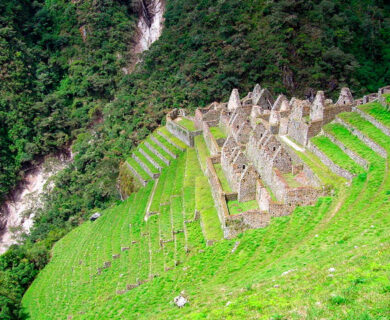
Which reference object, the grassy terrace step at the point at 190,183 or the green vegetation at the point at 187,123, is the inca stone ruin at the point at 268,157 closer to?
the grassy terrace step at the point at 190,183

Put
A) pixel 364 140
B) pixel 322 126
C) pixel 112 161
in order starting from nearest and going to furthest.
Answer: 1. pixel 364 140
2. pixel 322 126
3. pixel 112 161

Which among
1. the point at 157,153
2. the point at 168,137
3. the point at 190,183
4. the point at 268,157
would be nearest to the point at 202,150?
the point at 190,183

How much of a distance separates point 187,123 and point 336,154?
20595 millimetres

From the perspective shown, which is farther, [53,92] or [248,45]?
[53,92]

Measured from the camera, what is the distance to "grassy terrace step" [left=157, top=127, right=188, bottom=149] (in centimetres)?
3569

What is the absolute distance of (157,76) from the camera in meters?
54.0

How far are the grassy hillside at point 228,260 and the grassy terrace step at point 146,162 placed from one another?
267 centimetres

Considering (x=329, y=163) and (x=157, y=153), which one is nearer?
(x=329, y=163)

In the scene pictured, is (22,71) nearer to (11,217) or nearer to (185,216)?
(11,217)

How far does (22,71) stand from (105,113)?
18.8 metres

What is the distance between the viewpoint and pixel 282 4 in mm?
51406

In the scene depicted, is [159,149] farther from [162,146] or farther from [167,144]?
[167,144]

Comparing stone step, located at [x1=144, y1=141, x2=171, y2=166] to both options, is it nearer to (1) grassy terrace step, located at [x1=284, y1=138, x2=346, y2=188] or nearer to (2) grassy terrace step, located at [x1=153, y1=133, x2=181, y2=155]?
(2) grassy terrace step, located at [x1=153, y1=133, x2=181, y2=155]

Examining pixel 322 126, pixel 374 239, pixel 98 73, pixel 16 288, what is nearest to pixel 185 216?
pixel 322 126
